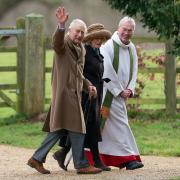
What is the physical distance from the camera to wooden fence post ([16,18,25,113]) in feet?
51.0

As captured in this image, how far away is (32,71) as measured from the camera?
51.0 feet

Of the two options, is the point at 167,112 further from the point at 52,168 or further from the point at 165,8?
the point at 165,8

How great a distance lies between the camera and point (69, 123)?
9.90 metres

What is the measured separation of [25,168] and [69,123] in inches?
62.7

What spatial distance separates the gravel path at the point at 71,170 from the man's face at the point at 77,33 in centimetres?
147

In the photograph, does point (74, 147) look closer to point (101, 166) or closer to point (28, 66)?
point (101, 166)

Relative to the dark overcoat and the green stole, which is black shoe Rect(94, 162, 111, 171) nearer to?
the dark overcoat

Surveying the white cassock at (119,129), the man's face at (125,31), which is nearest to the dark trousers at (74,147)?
the white cassock at (119,129)

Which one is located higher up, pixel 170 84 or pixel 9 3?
pixel 9 3

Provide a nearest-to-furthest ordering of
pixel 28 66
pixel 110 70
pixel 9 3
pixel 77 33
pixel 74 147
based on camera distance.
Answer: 1. pixel 77 33
2. pixel 74 147
3. pixel 110 70
4. pixel 28 66
5. pixel 9 3

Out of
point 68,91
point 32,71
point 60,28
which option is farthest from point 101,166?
point 32,71

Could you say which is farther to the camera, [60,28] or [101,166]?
[101,166]

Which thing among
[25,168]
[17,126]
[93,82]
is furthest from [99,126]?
[17,126]

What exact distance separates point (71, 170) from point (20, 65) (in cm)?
528
